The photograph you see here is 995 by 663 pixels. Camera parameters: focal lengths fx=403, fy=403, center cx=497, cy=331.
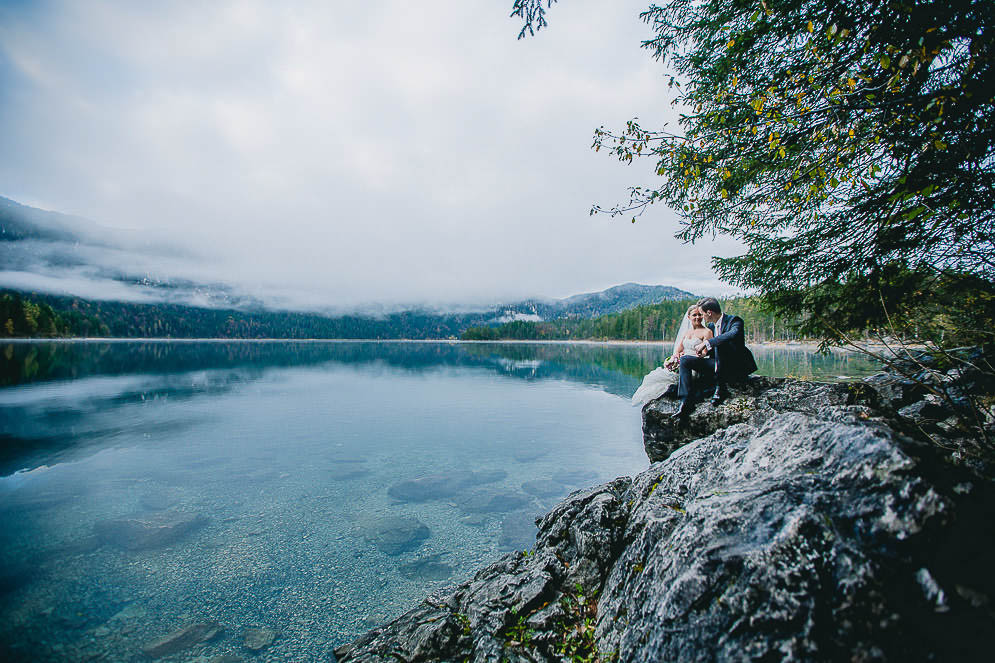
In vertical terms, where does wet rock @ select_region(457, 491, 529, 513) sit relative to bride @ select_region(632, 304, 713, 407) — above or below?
below

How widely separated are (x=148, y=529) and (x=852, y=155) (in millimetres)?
16754

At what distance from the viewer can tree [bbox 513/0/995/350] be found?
15.1ft

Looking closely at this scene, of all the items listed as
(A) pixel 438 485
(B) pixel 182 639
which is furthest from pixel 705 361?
(B) pixel 182 639

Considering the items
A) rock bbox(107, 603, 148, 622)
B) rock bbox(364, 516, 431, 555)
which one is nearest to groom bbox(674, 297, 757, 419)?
rock bbox(364, 516, 431, 555)

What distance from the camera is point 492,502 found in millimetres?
12883

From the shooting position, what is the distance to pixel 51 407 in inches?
1005

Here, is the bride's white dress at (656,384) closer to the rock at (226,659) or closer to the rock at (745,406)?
the rock at (745,406)

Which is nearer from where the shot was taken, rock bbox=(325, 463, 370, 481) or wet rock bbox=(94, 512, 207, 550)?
wet rock bbox=(94, 512, 207, 550)

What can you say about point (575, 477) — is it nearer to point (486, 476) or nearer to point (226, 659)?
point (486, 476)

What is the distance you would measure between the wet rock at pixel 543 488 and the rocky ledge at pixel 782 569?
7930mm

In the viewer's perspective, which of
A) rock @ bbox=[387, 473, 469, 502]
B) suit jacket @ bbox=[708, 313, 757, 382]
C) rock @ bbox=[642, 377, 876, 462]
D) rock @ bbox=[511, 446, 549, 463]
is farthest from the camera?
rock @ bbox=[511, 446, 549, 463]

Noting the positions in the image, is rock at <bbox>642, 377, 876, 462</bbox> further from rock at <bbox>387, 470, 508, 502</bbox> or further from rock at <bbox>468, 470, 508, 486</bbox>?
rock at <bbox>387, 470, 508, 502</bbox>

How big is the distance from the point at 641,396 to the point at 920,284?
17.1 feet

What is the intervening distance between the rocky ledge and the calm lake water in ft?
12.2
